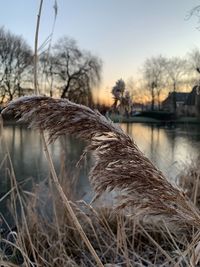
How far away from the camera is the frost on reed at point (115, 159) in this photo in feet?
2.21

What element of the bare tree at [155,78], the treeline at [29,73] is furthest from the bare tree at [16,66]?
the bare tree at [155,78]

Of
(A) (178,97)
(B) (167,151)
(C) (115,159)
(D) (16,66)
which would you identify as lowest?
(B) (167,151)

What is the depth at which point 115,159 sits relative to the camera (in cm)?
71

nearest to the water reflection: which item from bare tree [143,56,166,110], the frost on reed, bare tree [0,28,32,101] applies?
the frost on reed

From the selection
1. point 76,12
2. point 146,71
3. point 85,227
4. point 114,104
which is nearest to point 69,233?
point 85,227

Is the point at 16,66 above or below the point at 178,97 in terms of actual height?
below

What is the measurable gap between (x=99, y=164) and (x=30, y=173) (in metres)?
5.24

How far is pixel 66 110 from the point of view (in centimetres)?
68

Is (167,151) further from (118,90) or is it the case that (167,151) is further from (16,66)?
(118,90)

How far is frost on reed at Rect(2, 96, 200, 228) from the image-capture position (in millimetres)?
675

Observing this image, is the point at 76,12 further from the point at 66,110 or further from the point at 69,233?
the point at 69,233

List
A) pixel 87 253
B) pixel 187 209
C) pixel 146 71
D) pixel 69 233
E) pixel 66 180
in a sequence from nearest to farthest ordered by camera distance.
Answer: pixel 187 209, pixel 87 253, pixel 69 233, pixel 66 180, pixel 146 71

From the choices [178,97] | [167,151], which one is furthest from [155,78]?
[167,151]

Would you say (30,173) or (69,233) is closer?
(69,233)
